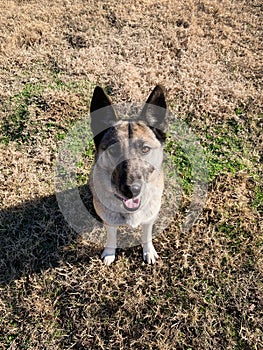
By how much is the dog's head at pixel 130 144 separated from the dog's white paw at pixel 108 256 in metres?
0.84

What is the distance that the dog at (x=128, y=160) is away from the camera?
3287 mm

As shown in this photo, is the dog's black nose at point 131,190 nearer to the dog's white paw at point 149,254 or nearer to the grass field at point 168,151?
the dog's white paw at point 149,254

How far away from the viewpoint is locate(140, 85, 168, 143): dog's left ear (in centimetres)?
335

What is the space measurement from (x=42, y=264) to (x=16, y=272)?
0.30 metres

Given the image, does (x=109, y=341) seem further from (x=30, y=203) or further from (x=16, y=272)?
(x=30, y=203)

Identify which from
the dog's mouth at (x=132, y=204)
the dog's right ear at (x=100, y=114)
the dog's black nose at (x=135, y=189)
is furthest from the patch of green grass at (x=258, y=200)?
the dog's right ear at (x=100, y=114)

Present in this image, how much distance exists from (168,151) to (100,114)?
6.67 ft

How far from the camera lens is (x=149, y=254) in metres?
4.02

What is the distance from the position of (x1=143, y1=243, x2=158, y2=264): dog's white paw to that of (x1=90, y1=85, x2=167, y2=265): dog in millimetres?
440

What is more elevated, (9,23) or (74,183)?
(9,23)

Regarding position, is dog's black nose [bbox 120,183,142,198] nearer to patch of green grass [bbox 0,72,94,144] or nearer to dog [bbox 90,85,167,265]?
dog [bbox 90,85,167,265]

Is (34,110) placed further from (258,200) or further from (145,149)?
(258,200)

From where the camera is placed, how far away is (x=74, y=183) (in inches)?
190

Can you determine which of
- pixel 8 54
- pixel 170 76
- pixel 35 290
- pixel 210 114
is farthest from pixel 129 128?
pixel 8 54
